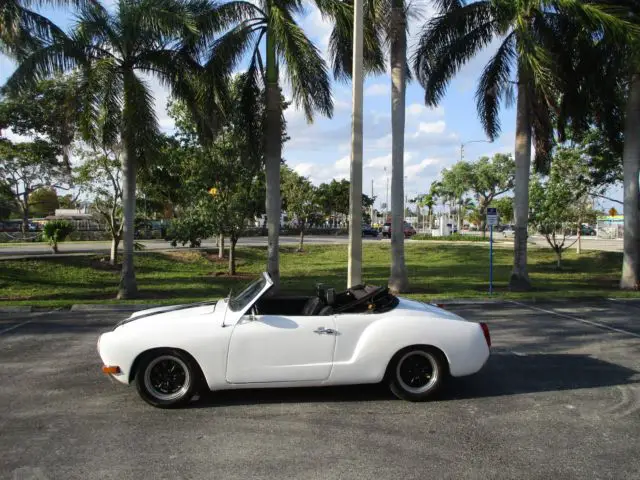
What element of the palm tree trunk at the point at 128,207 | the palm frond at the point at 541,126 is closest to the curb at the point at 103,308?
the palm tree trunk at the point at 128,207

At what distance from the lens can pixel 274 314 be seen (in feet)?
19.5

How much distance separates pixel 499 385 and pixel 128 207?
487 inches

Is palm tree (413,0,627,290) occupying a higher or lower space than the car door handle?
higher

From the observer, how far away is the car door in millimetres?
5363

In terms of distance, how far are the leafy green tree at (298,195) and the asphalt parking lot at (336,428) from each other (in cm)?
2949

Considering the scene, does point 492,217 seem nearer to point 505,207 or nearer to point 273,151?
point 273,151

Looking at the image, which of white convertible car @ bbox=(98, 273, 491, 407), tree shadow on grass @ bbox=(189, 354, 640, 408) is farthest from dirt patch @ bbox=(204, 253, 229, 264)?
white convertible car @ bbox=(98, 273, 491, 407)

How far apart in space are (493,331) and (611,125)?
12111 millimetres

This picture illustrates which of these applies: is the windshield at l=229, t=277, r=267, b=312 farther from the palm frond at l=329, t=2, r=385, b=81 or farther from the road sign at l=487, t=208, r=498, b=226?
the road sign at l=487, t=208, r=498, b=226

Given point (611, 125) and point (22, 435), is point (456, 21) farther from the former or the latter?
point (22, 435)

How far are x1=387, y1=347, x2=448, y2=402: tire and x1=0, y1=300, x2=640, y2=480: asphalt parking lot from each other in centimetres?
12

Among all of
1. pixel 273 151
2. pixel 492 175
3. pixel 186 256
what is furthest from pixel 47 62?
pixel 492 175

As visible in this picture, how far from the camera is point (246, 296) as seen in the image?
5809mm

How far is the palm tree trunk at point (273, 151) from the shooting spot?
601 inches
